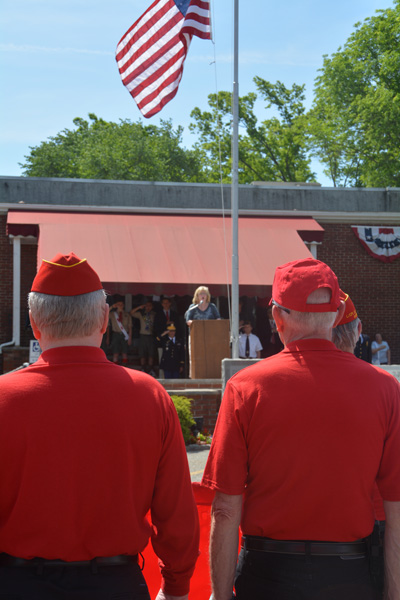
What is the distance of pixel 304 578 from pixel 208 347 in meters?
9.90

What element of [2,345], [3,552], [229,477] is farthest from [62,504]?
[2,345]

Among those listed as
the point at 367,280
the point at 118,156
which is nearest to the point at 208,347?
the point at 367,280

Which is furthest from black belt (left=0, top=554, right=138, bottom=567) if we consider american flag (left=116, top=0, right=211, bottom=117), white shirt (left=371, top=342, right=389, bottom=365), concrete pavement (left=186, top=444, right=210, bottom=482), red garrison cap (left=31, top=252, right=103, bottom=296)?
white shirt (left=371, top=342, right=389, bottom=365)

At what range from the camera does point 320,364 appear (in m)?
2.40

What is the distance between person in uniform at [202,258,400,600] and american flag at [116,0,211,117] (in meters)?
8.52

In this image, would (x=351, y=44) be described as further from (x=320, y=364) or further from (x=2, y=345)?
(x=320, y=364)

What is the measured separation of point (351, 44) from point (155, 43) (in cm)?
2527

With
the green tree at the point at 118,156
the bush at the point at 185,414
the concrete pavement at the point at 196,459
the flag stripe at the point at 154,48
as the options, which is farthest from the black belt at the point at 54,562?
the green tree at the point at 118,156

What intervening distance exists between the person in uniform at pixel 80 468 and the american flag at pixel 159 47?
8551 millimetres

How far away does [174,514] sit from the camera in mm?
2195

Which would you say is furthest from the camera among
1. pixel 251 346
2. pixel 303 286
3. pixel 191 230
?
pixel 191 230

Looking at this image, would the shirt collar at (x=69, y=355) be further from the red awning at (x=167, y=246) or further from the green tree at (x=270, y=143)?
the green tree at (x=270, y=143)

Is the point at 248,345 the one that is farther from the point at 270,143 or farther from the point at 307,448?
the point at 270,143

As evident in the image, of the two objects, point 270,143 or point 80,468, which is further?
point 270,143
